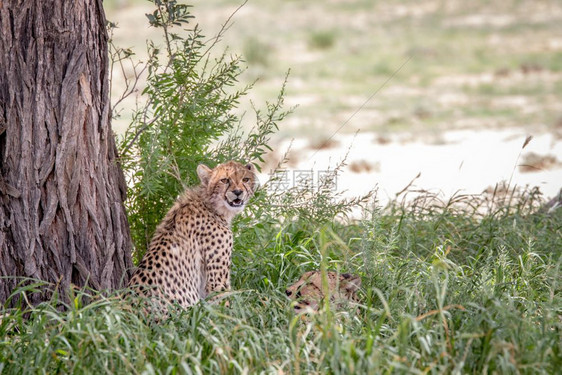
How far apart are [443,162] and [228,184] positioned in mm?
4749

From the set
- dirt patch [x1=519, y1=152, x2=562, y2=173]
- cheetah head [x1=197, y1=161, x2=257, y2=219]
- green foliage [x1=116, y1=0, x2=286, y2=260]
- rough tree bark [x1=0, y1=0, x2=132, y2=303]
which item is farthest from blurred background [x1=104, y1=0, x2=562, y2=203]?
rough tree bark [x1=0, y1=0, x2=132, y2=303]

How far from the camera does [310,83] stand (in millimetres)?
12859

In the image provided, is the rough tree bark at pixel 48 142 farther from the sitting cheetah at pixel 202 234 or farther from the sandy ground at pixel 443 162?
the sandy ground at pixel 443 162

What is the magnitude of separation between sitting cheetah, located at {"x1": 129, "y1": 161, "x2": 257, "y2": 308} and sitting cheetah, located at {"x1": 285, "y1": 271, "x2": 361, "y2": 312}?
0.34 meters

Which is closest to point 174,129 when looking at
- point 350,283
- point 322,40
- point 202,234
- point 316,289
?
point 202,234

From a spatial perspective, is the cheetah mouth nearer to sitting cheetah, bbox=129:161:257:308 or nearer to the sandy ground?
sitting cheetah, bbox=129:161:257:308

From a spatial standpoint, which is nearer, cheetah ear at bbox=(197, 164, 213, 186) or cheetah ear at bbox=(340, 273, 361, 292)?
cheetah ear at bbox=(340, 273, 361, 292)

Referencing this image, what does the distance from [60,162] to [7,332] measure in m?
0.69

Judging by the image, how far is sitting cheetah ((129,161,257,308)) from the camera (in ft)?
12.2

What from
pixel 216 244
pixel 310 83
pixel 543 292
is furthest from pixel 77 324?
pixel 310 83

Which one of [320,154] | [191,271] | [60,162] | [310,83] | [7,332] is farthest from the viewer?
[310,83]

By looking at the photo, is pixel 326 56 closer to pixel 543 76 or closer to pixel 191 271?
pixel 543 76

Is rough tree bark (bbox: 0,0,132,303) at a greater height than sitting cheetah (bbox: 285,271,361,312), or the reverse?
rough tree bark (bbox: 0,0,132,303)

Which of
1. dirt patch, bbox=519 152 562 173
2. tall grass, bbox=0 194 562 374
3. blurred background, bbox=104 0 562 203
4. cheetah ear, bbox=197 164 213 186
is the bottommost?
tall grass, bbox=0 194 562 374
